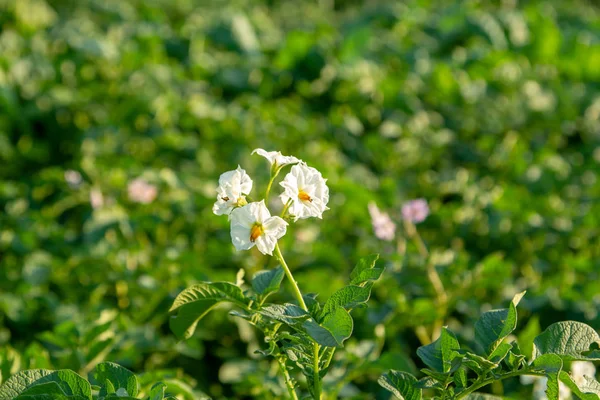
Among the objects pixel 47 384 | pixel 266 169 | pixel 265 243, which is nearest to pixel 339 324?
pixel 265 243

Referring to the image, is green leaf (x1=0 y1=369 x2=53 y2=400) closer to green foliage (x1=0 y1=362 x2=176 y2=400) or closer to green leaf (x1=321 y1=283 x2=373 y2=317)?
green foliage (x1=0 y1=362 x2=176 y2=400)

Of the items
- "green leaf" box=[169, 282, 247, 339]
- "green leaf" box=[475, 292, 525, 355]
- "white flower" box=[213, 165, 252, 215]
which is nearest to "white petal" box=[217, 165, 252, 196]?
"white flower" box=[213, 165, 252, 215]

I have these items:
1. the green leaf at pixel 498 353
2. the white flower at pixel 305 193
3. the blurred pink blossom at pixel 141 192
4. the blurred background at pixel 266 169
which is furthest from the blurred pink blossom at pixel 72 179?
the green leaf at pixel 498 353

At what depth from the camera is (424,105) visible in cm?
333

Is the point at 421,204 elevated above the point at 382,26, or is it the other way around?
the point at 421,204

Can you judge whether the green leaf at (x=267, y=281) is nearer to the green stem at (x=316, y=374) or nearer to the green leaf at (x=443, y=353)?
the green stem at (x=316, y=374)

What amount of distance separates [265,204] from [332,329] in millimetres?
189

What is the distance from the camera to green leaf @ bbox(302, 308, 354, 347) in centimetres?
98

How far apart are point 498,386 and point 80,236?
1184 millimetres

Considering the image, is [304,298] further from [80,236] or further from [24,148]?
[24,148]

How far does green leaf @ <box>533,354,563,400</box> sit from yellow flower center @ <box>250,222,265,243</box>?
1.23 ft

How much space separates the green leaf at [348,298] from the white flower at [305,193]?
0.38ft

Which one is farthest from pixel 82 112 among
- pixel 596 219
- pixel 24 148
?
pixel 596 219

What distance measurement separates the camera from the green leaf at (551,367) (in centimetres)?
100
